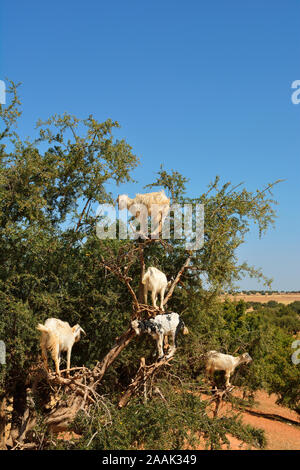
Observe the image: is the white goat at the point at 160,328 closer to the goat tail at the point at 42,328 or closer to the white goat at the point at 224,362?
the goat tail at the point at 42,328

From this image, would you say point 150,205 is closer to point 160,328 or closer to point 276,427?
point 160,328

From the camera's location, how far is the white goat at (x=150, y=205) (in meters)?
8.78

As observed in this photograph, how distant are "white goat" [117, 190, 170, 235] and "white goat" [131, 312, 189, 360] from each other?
1.73m

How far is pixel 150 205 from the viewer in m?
8.77

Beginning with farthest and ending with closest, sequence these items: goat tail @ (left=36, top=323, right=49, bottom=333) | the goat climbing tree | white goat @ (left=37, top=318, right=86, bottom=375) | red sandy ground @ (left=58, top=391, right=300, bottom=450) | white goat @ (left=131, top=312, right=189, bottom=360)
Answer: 1. red sandy ground @ (left=58, top=391, right=300, bottom=450)
2. white goat @ (left=131, top=312, right=189, bottom=360)
3. the goat climbing tree
4. white goat @ (left=37, top=318, right=86, bottom=375)
5. goat tail @ (left=36, top=323, right=49, bottom=333)

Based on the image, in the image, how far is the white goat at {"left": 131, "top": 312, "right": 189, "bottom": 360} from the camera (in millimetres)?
8352

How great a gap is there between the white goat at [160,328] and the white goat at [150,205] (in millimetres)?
1727

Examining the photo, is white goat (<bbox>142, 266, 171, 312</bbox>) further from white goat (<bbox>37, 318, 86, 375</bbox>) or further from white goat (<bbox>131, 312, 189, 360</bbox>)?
white goat (<bbox>37, 318, 86, 375</bbox>)

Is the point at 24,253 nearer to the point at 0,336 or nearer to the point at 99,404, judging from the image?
the point at 0,336

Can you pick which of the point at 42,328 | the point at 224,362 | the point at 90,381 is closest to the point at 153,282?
the point at 42,328

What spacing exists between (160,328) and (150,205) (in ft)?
7.85

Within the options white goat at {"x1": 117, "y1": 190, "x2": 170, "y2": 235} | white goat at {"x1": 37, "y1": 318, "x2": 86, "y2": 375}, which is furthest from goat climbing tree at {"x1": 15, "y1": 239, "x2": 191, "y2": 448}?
white goat at {"x1": 117, "y1": 190, "x2": 170, "y2": 235}

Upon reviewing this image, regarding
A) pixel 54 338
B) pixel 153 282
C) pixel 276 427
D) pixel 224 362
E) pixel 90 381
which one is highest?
pixel 153 282
